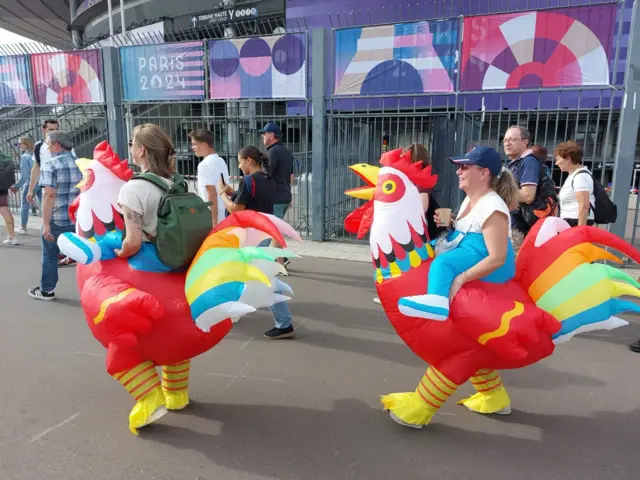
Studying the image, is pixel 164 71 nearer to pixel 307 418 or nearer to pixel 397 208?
pixel 397 208

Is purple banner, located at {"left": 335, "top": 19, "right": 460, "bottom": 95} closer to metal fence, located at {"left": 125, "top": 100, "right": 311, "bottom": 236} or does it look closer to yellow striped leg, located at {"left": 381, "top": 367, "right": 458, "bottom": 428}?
metal fence, located at {"left": 125, "top": 100, "right": 311, "bottom": 236}

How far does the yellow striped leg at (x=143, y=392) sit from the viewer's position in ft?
9.55

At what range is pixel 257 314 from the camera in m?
5.14

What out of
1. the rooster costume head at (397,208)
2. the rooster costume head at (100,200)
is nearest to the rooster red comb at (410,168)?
the rooster costume head at (397,208)

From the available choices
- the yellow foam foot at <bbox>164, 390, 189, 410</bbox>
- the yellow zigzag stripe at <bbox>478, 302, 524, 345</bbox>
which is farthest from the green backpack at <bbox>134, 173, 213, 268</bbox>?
the yellow zigzag stripe at <bbox>478, 302, 524, 345</bbox>

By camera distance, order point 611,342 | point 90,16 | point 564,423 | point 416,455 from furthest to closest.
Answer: point 90,16 → point 611,342 → point 564,423 → point 416,455

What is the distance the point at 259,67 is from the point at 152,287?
664 centimetres

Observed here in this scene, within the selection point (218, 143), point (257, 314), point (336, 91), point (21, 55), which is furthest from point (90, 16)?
point (257, 314)

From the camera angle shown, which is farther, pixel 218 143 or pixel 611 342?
pixel 218 143

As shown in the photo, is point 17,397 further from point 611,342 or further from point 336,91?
point 336,91

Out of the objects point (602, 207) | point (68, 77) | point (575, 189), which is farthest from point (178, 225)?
point (68, 77)

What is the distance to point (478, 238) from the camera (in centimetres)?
274

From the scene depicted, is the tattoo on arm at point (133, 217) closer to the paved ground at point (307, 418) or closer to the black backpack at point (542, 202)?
the paved ground at point (307, 418)

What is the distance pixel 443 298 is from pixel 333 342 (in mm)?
2050
